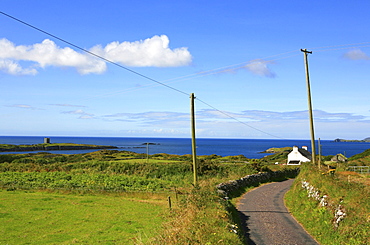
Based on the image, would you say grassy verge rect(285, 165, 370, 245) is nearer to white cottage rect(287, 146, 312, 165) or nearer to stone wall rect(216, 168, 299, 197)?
stone wall rect(216, 168, 299, 197)

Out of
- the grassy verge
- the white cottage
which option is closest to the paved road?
the grassy verge

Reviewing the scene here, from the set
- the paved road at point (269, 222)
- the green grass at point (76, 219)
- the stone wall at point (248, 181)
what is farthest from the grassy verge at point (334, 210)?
the green grass at point (76, 219)

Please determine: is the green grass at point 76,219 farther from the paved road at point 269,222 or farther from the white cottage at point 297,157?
the white cottage at point 297,157

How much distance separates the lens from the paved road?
813 inches

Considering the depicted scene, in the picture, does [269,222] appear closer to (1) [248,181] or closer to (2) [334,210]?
(2) [334,210]

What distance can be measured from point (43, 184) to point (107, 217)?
21.5 meters

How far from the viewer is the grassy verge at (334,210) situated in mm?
18516

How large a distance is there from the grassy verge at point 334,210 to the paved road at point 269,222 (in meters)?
0.84

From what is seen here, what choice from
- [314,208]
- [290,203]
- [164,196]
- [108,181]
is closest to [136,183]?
[108,181]

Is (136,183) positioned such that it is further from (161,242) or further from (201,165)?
(161,242)

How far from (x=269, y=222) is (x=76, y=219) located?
1487cm

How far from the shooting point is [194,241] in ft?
47.2

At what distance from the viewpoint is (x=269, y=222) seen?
81.5 ft

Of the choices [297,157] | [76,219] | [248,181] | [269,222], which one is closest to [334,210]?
[269,222]
